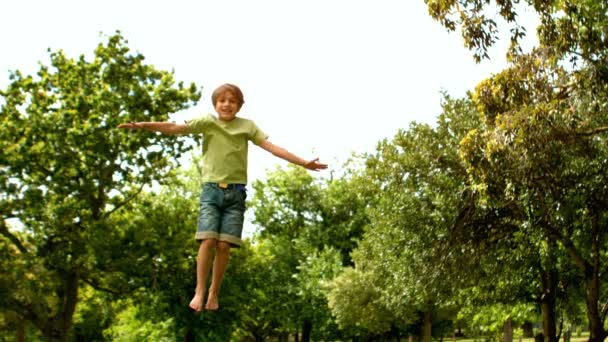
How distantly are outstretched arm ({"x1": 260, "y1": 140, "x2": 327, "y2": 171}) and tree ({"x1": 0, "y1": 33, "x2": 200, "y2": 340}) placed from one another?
1002 inches

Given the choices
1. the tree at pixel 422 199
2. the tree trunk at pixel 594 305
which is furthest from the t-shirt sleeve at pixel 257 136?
the tree trunk at pixel 594 305

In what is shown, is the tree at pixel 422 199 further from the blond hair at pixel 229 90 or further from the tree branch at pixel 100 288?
the blond hair at pixel 229 90

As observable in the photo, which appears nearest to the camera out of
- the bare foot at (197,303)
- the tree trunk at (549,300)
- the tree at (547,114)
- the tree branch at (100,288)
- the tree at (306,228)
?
the bare foot at (197,303)

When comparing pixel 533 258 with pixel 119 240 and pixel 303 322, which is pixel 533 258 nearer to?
pixel 119 240

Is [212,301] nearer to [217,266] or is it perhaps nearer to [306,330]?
[217,266]

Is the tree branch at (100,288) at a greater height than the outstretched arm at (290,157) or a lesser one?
greater

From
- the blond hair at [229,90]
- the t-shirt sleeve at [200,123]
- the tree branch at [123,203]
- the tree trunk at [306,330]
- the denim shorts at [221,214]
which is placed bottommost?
the denim shorts at [221,214]

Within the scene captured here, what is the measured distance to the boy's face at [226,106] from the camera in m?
5.95

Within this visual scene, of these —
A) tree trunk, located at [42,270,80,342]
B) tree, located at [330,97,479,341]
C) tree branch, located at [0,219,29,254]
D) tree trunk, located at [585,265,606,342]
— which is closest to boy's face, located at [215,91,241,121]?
tree, located at [330,97,479,341]

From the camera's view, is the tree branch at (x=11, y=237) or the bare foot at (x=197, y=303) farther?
the tree branch at (x=11, y=237)

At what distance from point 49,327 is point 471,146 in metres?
23.1

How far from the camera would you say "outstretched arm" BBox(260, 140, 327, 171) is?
5.74 meters

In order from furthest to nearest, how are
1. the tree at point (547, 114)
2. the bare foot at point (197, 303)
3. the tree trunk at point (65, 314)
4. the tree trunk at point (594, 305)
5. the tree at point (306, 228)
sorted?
the tree at point (306, 228) → the tree trunk at point (65, 314) → the tree trunk at point (594, 305) → the tree at point (547, 114) → the bare foot at point (197, 303)

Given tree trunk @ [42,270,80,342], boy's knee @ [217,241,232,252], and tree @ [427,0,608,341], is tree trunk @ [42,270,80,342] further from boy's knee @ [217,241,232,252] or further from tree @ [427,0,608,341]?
boy's knee @ [217,241,232,252]
